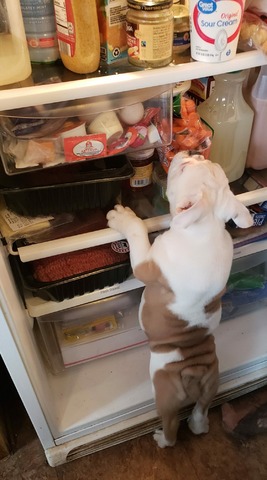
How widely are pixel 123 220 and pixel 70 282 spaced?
0.61 ft

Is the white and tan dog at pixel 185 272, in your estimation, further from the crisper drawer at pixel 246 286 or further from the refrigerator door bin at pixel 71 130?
the crisper drawer at pixel 246 286

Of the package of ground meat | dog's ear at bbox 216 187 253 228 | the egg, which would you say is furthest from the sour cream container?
the package of ground meat

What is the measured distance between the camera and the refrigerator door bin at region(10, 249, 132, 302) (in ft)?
2.94

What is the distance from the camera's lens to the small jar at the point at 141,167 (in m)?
0.87

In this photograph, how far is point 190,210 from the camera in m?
0.72

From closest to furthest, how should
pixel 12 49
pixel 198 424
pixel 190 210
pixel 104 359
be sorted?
1. pixel 12 49
2. pixel 190 210
3. pixel 198 424
4. pixel 104 359

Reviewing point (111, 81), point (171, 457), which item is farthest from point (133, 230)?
point (171, 457)

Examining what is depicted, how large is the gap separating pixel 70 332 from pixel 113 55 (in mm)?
711

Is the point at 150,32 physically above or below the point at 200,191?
above

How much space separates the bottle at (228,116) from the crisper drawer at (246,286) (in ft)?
1.02

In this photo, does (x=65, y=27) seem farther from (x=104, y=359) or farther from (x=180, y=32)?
(x=104, y=359)

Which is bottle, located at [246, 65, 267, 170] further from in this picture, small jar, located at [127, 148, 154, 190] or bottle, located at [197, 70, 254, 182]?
small jar, located at [127, 148, 154, 190]

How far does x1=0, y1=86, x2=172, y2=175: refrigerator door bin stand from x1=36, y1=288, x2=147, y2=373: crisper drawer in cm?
45

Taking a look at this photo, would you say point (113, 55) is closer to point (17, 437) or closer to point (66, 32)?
point (66, 32)
